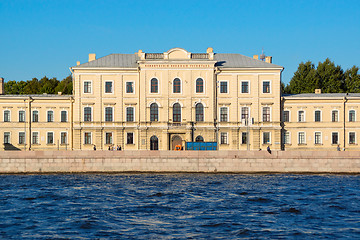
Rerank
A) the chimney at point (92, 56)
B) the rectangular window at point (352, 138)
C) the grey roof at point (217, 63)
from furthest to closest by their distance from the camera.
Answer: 1. the chimney at point (92, 56)
2. the rectangular window at point (352, 138)
3. the grey roof at point (217, 63)

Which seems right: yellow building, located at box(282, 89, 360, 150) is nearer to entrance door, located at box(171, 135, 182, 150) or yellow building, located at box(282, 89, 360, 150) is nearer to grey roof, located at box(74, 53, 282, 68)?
grey roof, located at box(74, 53, 282, 68)

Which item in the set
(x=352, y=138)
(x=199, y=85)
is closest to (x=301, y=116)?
(x=352, y=138)

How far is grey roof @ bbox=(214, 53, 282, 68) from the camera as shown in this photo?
59.7 m

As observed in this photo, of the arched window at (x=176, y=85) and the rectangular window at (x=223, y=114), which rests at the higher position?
the arched window at (x=176, y=85)

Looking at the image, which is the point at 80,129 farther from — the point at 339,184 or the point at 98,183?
the point at 339,184

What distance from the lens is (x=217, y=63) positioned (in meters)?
60.1

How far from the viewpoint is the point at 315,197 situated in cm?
3117

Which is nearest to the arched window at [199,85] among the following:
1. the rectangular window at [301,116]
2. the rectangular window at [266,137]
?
the rectangular window at [266,137]

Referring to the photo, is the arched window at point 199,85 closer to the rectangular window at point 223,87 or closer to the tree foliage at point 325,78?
the rectangular window at point 223,87

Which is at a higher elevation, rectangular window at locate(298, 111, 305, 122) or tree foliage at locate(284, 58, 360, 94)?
tree foliage at locate(284, 58, 360, 94)

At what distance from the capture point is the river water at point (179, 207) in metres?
22.5

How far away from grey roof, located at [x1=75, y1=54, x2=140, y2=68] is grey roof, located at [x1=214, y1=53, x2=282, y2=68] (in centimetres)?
1017

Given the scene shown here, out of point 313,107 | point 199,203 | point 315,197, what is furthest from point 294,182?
point 313,107

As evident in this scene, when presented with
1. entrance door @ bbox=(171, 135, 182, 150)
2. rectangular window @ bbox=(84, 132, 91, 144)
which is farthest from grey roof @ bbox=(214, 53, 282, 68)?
rectangular window @ bbox=(84, 132, 91, 144)
